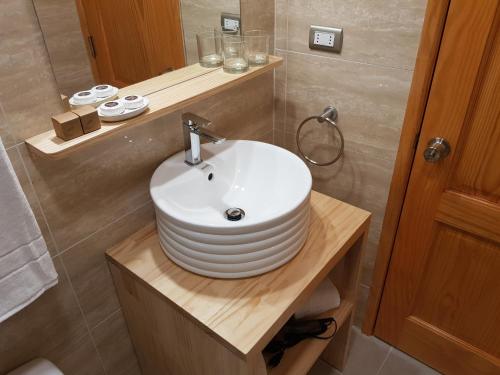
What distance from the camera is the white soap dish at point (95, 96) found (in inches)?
38.4

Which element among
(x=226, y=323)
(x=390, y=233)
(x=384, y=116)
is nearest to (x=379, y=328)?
(x=390, y=233)

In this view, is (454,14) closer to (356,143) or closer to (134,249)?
(356,143)

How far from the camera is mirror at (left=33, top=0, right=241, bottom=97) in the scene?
0.91 m

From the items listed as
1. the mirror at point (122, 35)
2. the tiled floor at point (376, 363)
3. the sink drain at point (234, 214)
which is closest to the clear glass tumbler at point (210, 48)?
the mirror at point (122, 35)

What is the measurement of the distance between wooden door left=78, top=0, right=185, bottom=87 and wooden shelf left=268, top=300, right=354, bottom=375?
0.96 m

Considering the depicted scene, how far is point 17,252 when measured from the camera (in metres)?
0.88

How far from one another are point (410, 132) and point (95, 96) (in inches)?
36.2

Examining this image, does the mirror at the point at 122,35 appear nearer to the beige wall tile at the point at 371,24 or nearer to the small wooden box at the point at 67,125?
the small wooden box at the point at 67,125

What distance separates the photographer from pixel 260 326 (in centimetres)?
94

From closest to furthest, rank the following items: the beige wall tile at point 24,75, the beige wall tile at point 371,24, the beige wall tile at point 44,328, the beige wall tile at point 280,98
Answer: the beige wall tile at point 24,75 → the beige wall tile at point 44,328 → the beige wall tile at point 371,24 → the beige wall tile at point 280,98

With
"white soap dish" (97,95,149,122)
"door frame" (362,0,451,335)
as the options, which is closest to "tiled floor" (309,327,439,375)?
"door frame" (362,0,451,335)

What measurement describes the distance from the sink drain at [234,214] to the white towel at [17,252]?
465mm

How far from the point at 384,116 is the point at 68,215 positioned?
3.24ft

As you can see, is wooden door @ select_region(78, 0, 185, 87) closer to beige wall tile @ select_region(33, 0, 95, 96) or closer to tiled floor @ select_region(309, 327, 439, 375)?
beige wall tile @ select_region(33, 0, 95, 96)
